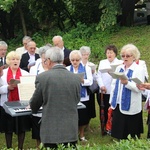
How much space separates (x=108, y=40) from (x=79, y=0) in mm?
4085

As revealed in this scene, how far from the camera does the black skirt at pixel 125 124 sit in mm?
6234

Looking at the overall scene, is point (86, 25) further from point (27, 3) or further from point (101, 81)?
point (101, 81)

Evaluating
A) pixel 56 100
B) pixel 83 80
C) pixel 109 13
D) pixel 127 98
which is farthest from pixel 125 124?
pixel 109 13

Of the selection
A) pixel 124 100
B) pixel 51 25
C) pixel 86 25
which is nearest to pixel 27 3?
pixel 51 25

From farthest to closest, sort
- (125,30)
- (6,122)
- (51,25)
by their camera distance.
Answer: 1. (51,25)
2. (125,30)
3. (6,122)

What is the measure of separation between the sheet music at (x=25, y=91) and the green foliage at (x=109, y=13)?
36.2ft

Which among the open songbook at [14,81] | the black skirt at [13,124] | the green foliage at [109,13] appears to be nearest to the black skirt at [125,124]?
the black skirt at [13,124]

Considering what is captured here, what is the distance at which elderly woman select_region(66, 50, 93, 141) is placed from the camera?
6703 mm

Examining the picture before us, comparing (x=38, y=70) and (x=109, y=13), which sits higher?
(x=109, y=13)

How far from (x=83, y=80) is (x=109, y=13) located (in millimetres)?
10327

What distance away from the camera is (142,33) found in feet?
54.9

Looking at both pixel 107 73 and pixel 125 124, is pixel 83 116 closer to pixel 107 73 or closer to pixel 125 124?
pixel 107 73

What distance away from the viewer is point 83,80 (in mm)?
6645

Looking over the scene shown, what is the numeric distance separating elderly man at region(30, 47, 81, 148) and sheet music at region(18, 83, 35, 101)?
1066mm
